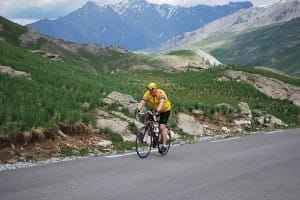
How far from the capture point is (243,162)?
13930mm

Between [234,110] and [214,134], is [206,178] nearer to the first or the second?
[214,134]

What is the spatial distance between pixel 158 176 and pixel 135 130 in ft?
33.0

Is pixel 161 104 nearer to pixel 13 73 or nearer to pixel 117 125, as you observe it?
pixel 117 125

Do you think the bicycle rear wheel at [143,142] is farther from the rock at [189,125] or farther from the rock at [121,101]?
the rock at [189,125]

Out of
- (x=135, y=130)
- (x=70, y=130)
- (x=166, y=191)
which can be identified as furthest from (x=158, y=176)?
(x=135, y=130)

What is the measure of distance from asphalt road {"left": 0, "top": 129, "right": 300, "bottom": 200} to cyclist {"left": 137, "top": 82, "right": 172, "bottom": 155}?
0.74 metres

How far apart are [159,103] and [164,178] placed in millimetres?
4485

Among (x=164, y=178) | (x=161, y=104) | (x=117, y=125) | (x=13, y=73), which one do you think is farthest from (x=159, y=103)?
(x=13, y=73)

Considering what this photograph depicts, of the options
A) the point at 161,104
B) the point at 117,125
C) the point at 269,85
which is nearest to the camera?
the point at 161,104

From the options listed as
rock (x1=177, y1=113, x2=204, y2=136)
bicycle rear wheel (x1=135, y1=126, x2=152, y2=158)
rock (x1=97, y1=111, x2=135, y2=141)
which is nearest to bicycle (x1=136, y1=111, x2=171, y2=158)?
bicycle rear wheel (x1=135, y1=126, x2=152, y2=158)

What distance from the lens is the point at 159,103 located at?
1518 cm

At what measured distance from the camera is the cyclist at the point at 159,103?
49.2ft

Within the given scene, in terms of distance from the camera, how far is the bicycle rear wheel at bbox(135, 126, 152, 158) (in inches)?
585

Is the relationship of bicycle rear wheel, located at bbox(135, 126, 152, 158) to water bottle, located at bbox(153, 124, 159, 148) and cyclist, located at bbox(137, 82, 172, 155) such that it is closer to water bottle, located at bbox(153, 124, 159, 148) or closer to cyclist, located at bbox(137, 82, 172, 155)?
water bottle, located at bbox(153, 124, 159, 148)
